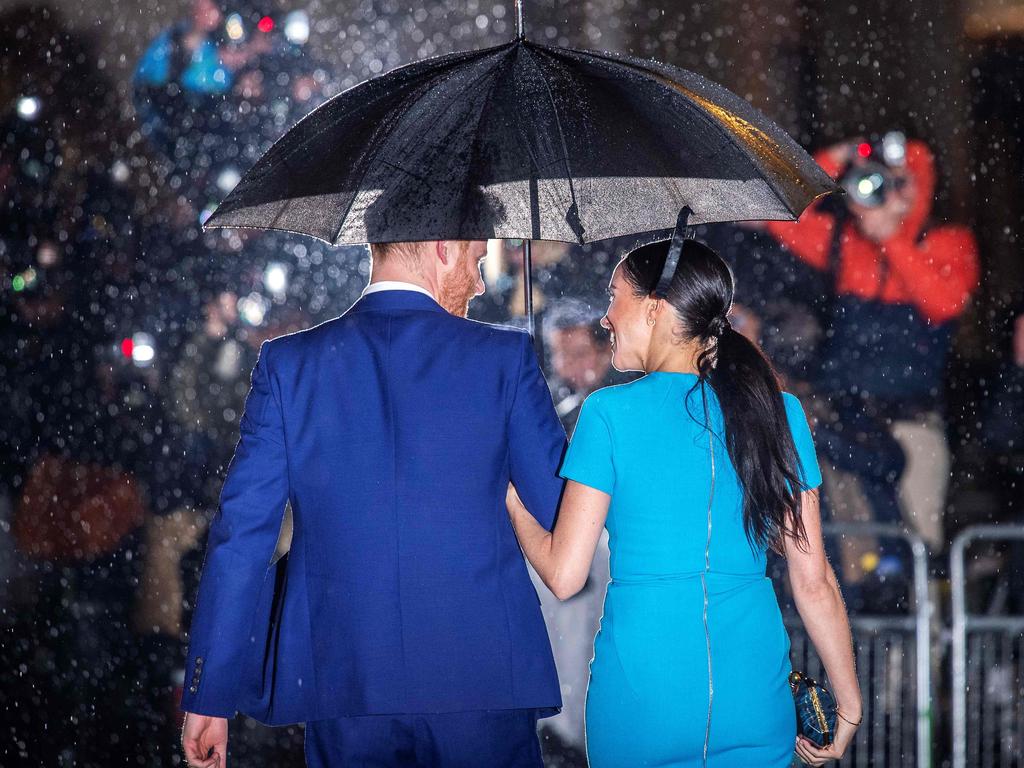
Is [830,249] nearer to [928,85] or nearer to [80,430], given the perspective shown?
[928,85]

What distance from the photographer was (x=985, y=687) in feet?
15.8

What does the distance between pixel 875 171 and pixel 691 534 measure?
450 centimetres

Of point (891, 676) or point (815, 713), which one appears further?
point (891, 676)

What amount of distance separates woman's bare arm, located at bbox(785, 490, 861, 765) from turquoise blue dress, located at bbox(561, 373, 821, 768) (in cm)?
→ 10

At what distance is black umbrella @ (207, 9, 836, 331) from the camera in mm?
2047

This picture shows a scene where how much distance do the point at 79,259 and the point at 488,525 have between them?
3.94m

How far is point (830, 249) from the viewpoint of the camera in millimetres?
5879

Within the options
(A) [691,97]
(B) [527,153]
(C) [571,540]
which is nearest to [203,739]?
(C) [571,540]

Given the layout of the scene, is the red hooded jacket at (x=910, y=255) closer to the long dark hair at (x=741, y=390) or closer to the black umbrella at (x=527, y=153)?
the black umbrella at (x=527, y=153)

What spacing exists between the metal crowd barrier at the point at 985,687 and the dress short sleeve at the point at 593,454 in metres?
2.97

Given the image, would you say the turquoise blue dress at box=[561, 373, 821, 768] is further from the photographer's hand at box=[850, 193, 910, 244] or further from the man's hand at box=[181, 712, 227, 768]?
the photographer's hand at box=[850, 193, 910, 244]

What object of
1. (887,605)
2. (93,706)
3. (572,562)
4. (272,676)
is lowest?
Result: (93,706)

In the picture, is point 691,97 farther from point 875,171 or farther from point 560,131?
point 875,171

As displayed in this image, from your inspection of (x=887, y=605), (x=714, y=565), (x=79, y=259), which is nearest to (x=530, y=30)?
(x=79, y=259)
